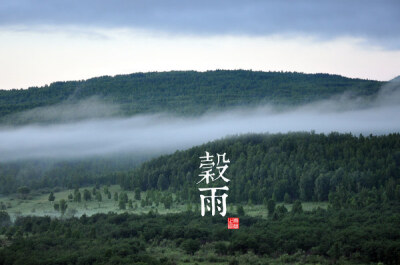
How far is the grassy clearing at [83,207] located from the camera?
452 ft

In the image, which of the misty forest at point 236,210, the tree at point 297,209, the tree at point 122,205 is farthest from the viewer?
the tree at point 122,205

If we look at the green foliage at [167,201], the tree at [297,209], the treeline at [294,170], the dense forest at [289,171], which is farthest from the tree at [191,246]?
the green foliage at [167,201]

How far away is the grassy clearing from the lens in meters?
138

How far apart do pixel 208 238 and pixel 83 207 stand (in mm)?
49081

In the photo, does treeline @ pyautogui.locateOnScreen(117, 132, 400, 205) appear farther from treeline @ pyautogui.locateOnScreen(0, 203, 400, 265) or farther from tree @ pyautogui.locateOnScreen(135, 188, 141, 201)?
treeline @ pyautogui.locateOnScreen(0, 203, 400, 265)

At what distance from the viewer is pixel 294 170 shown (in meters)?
153

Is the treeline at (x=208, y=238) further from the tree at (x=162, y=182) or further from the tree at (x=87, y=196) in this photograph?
the tree at (x=162, y=182)

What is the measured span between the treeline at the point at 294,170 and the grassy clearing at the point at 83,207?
3.58m

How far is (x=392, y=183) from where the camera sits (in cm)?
13625

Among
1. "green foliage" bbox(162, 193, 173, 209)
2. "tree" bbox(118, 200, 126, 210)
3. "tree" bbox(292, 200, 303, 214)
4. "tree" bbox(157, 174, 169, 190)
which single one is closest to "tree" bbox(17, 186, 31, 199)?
"tree" bbox(157, 174, 169, 190)

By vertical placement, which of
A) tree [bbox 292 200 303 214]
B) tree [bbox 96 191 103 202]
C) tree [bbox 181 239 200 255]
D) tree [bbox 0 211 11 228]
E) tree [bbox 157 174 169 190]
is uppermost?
tree [bbox 157 174 169 190]

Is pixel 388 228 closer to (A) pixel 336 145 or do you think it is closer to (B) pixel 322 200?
(B) pixel 322 200

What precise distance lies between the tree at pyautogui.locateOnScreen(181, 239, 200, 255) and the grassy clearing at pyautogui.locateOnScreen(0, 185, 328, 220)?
24370 mm

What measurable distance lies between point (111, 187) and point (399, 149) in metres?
62.1
